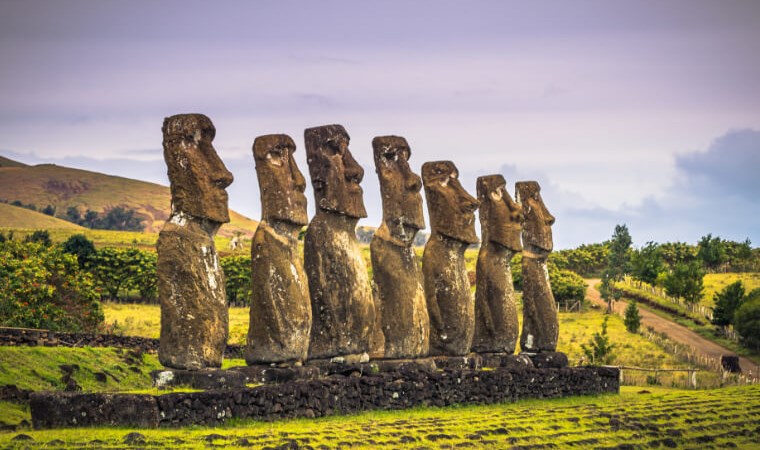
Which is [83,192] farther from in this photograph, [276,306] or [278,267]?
[276,306]

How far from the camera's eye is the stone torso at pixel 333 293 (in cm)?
2067

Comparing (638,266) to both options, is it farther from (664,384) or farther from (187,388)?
(187,388)

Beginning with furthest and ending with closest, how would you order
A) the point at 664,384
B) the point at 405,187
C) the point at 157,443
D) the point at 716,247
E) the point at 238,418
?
1. the point at 716,247
2. the point at 664,384
3. the point at 405,187
4. the point at 238,418
5. the point at 157,443

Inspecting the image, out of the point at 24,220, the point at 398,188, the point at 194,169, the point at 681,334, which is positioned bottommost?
the point at 681,334

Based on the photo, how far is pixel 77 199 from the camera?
164 metres

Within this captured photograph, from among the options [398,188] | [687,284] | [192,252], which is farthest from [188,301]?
[687,284]

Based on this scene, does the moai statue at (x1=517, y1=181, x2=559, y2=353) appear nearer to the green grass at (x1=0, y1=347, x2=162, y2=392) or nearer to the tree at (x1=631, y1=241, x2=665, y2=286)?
the green grass at (x1=0, y1=347, x2=162, y2=392)

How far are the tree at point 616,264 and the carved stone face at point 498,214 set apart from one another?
3773cm

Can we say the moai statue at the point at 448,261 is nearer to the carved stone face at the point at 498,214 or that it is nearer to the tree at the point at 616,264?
the carved stone face at the point at 498,214

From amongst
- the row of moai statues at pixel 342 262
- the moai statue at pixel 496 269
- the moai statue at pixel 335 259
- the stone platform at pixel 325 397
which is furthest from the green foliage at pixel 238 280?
the moai statue at pixel 335 259

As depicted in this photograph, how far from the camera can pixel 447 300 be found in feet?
77.0

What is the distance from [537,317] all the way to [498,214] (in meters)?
3.08

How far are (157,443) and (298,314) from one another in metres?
5.51

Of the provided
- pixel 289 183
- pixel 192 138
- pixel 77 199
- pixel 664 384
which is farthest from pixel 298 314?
pixel 77 199
